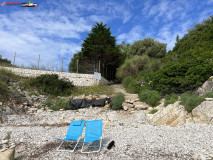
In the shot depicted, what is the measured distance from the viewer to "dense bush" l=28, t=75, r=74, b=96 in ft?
40.6

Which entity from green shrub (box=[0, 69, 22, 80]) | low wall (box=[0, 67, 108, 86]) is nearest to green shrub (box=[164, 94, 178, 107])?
low wall (box=[0, 67, 108, 86])

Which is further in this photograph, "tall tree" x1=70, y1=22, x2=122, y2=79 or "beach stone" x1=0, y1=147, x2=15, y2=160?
"tall tree" x1=70, y1=22, x2=122, y2=79

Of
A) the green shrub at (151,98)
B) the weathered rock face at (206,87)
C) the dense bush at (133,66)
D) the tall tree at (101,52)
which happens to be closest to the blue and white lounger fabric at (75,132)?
the green shrub at (151,98)

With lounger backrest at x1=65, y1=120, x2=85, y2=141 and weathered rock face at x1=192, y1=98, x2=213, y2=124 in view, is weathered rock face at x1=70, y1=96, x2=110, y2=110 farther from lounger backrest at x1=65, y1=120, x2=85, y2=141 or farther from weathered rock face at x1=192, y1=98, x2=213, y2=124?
lounger backrest at x1=65, y1=120, x2=85, y2=141

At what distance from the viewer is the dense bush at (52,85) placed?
1237 cm

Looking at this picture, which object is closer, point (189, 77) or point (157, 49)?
point (189, 77)

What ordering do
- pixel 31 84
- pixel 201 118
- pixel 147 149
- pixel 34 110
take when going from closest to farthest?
pixel 147 149, pixel 201 118, pixel 34 110, pixel 31 84

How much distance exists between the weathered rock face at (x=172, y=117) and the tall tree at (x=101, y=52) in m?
11.7

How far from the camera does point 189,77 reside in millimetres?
8602

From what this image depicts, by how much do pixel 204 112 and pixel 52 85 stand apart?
11.2 meters

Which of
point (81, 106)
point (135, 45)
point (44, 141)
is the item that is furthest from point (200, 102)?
point (135, 45)

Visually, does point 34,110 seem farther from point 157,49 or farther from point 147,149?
point 157,49

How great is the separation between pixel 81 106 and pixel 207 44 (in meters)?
10.8

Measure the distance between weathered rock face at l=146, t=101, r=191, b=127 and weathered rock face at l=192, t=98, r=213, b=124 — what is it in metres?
0.27
